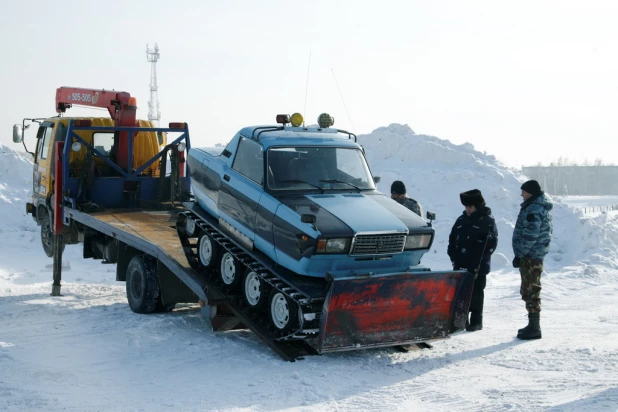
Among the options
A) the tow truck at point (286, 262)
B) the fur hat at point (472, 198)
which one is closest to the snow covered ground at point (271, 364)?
the tow truck at point (286, 262)

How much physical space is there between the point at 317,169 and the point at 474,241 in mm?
2193

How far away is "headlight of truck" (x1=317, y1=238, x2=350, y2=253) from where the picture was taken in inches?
327

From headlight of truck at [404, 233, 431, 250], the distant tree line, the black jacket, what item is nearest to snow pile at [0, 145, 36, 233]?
the black jacket

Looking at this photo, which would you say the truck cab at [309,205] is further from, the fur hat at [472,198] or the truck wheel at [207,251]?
the fur hat at [472,198]

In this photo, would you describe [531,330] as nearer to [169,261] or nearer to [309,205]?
[309,205]

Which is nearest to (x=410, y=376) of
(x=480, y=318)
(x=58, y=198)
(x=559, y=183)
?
(x=480, y=318)

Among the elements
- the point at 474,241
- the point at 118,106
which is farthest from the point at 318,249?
the point at 118,106

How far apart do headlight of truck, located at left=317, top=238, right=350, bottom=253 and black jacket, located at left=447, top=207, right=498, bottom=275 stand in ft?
6.66

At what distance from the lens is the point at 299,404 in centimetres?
748

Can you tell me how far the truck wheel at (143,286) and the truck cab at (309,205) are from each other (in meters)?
1.33

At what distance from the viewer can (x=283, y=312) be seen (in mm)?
8820

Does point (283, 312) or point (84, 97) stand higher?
point (84, 97)

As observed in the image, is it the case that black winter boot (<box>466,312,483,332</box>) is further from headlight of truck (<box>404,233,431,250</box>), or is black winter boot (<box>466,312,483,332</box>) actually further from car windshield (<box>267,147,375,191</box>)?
car windshield (<box>267,147,375,191</box>)

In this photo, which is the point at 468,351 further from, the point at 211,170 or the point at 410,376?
the point at 211,170
